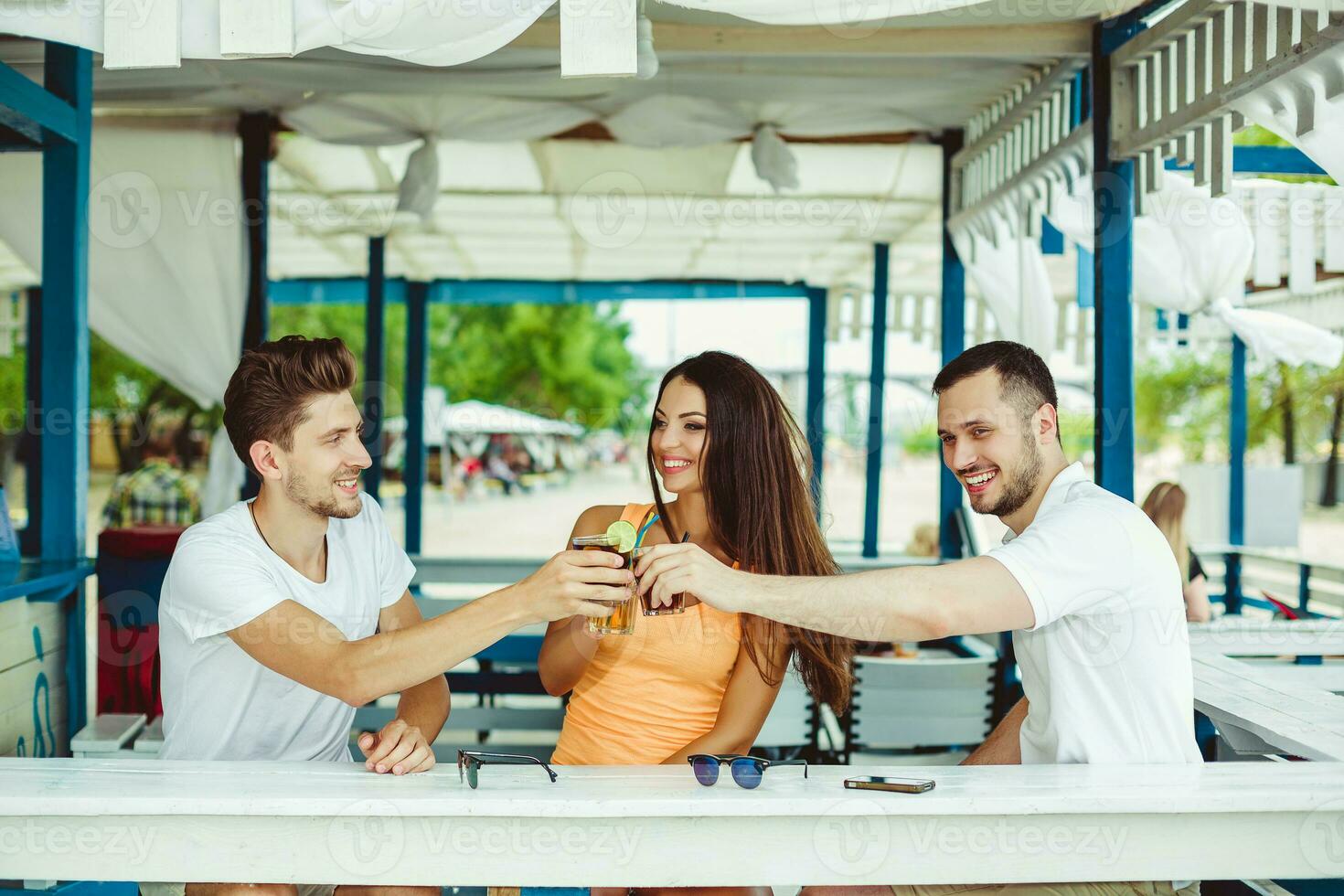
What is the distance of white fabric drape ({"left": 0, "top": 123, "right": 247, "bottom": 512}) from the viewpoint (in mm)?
4898

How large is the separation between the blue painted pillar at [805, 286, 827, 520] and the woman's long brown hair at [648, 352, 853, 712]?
4.40 m

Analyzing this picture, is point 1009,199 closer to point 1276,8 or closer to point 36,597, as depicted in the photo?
point 1276,8

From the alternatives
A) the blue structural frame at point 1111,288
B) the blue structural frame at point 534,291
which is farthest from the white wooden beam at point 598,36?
the blue structural frame at point 534,291

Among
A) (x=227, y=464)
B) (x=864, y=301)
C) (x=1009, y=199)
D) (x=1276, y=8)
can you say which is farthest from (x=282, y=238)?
(x=1276, y=8)

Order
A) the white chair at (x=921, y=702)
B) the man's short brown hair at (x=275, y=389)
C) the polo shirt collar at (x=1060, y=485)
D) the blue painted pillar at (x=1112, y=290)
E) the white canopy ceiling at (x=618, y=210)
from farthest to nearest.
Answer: the white canopy ceiling at (x=618, y=210)
the blue painted pillar at (x=1112, y=290)
the white chair at (x=921, y=702)
the man's short brown hair at (x=275, y=389)
the polo shirt collar at (x=1060, y=485)

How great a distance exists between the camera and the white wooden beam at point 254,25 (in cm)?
187

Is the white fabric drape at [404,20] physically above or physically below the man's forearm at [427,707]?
above

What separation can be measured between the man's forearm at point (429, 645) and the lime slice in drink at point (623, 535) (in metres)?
0.19

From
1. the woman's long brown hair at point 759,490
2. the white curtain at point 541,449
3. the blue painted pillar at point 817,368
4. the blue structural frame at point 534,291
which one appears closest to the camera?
the woman's long brown hair at point 759,490

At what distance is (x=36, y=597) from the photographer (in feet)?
9.53

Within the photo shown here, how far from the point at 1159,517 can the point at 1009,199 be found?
1529 mm

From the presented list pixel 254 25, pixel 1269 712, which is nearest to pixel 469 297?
pixel 254 25

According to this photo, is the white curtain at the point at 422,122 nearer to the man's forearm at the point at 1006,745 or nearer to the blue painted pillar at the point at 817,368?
the blue painted pillar at the point at 817,368

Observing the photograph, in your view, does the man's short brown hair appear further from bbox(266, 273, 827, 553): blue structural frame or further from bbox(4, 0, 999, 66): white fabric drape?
bbox(266, 273, 827, 553): blue structural frame
